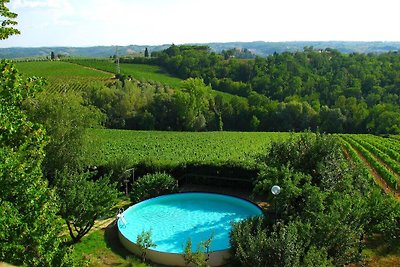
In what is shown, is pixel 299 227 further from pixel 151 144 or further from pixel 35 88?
pixel 151 144

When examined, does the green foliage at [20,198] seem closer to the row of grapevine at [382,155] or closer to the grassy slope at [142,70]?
the row of grapevine at [382,155]

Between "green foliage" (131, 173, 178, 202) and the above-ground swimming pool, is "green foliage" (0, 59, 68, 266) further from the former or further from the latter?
"green foliage" (131, 173, 178, 202)

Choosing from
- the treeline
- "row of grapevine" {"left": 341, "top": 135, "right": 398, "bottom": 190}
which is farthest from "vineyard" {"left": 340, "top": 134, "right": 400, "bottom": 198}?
the treeline

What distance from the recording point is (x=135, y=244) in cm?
1631

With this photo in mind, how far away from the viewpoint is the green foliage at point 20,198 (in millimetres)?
7594

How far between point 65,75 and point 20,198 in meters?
78.8

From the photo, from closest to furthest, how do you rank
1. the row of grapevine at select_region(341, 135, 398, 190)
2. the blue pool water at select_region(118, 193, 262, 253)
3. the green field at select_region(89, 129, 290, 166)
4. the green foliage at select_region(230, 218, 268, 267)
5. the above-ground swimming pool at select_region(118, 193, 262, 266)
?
1. the green foliage at select_region(230, 218, 268, 267)
2. the above-ground swimming pool at select_region(118, 193, 262, 266)
3. the blue pool water at select_region(118, 193, 262, 253)
4. the row of grapevine at select_region(341, 135, 398, 190)
5. the green field at select_region(89, 129, 290, 166)

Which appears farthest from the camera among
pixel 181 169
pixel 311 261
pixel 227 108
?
pixel 227 108

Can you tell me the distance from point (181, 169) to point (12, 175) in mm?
17669

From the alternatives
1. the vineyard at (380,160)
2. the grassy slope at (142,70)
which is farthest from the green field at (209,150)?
the grassy slope at (142,70)

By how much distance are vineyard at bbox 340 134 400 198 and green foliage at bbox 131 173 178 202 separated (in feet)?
44.5

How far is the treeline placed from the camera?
65.9 meters

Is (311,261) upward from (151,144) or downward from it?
upward

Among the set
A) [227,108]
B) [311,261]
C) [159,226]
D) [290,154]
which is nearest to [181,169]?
[159,226]
